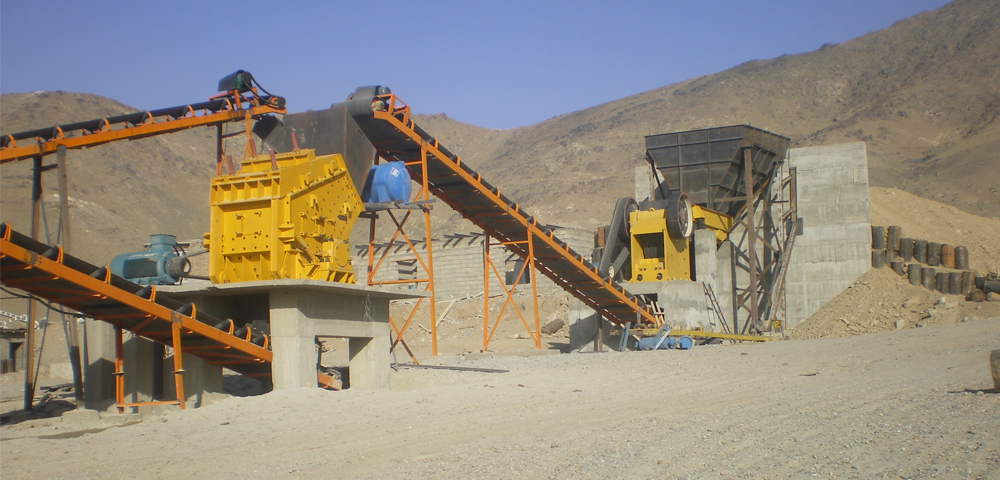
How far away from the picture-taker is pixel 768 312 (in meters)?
26.8

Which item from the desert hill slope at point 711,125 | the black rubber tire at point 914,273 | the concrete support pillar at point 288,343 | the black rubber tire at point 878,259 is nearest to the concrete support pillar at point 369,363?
the concrete support pillar at point 288,343

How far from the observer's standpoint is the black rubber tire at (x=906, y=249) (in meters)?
26.8

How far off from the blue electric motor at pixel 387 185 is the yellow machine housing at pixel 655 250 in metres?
9.97

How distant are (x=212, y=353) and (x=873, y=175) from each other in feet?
231

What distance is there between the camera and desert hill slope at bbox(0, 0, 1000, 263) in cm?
6569

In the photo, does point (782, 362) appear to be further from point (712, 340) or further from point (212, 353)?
point (212, 353)

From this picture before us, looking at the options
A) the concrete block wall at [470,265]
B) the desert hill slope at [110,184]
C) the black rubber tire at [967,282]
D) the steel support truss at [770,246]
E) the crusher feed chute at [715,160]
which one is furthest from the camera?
the desert hill slope at [110,184]

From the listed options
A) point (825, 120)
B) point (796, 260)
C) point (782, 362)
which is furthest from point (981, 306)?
point (825, 120)

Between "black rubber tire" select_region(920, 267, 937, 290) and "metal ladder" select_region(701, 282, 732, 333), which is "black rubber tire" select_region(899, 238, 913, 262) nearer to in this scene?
"black rubber tire" select_region(920, 267, 937, 290)

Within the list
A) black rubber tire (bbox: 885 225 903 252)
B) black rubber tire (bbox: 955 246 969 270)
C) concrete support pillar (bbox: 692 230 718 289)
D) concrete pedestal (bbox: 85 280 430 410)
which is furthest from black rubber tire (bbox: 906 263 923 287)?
concrete pedestal (bbox: 85 280 430 410)

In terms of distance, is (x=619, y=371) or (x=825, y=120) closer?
(x=619, y=371)

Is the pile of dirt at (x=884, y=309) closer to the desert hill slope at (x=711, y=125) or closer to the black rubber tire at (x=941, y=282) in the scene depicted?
the black rubber tire at (x=941, y=282)

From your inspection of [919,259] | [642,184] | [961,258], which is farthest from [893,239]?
[642,184]

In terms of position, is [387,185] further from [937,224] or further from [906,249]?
[937,224]
